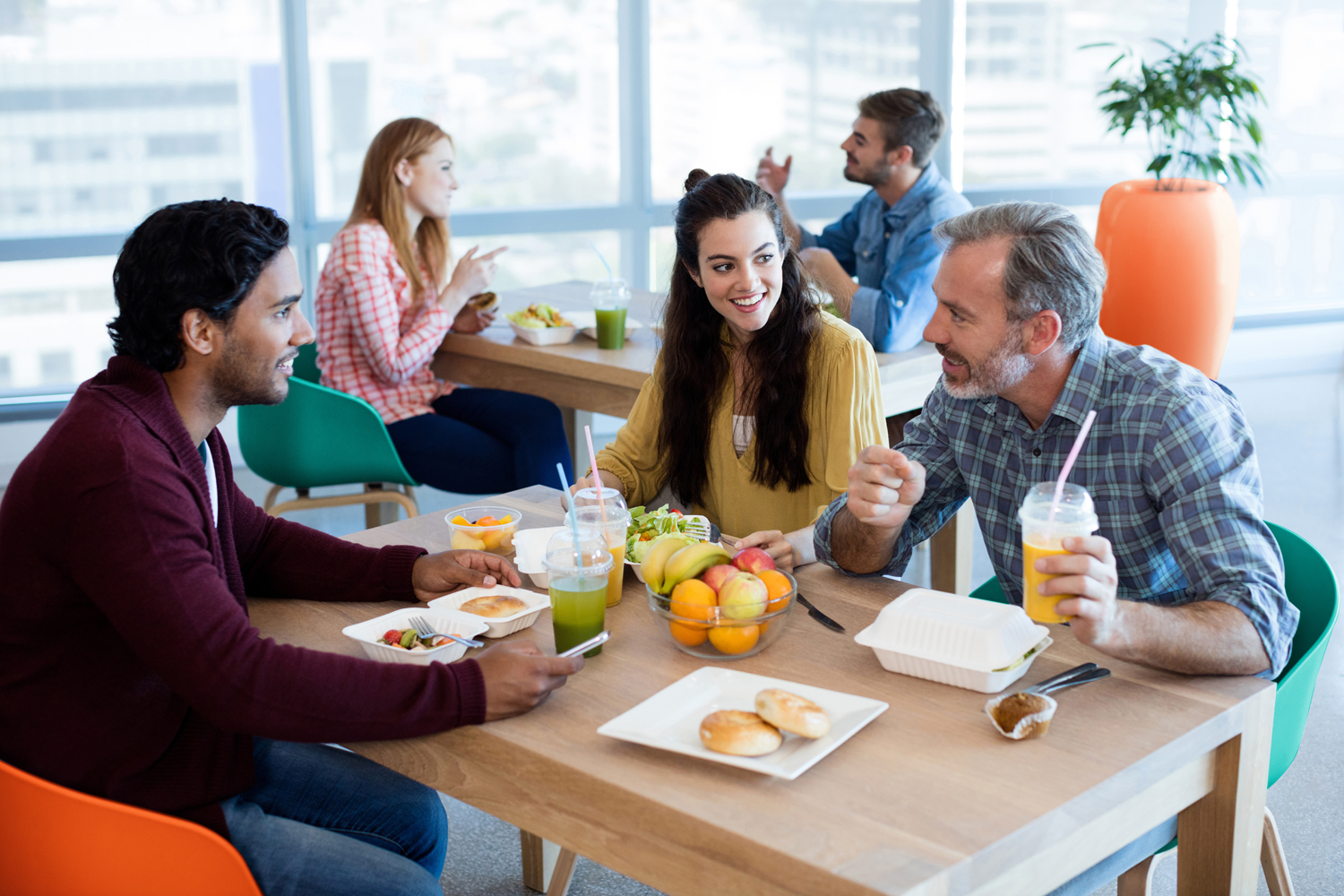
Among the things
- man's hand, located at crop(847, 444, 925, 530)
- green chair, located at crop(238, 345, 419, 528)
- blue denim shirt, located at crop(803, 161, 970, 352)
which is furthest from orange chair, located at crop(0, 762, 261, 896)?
blue denim shirt, located at crop(803, 161, 970, 352)

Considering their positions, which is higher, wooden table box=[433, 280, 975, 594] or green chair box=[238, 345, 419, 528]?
wooden table box=[433, 280, 975, 594]

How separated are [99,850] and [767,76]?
16.4 ft

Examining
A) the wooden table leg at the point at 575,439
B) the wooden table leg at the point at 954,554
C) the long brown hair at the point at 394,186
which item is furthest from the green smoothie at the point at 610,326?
the wooden table leg at the point at 954,554

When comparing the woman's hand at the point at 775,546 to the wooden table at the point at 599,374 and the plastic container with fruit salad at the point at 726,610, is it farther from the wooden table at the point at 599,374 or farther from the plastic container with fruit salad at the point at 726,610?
the wooden table at the point at 599,374

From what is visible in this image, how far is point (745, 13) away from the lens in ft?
18.3

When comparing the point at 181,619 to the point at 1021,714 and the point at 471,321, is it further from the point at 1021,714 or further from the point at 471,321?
the point at 471,321

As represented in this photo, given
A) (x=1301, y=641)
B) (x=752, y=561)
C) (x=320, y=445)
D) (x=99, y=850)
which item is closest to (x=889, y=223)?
(x=320, y=445)

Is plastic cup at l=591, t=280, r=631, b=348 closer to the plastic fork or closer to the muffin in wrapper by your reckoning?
the plastic fork

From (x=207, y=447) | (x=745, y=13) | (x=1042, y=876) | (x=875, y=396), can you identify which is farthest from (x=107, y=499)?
(x=745, y=13)

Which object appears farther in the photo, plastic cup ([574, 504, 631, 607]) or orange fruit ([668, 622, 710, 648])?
plastic cup ([574, 504, 631, 607])

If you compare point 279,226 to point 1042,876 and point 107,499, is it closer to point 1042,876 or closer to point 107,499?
point 107,499

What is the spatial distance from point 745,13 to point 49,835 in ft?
16.3

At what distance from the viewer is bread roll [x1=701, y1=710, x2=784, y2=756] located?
4.08ft

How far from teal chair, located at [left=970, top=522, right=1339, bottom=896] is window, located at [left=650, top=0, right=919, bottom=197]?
423 cm
